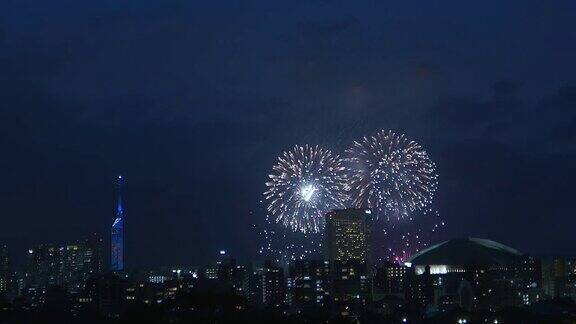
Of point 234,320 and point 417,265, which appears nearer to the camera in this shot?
point 234,320

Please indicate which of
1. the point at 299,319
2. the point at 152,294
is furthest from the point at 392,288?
the point at 299,319

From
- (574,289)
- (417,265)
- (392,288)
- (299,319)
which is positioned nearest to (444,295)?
(392,288)

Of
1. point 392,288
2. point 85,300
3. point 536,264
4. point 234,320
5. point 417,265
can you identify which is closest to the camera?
point 234,320

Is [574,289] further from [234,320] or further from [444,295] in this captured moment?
[234,320]

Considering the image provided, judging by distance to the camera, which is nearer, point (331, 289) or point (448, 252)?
point (331, 289)

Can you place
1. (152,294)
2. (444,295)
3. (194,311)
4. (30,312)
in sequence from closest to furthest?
(194,311)
(30,312)
(152,294)
(444,295)

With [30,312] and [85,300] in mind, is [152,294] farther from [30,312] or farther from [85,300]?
[30,312]
